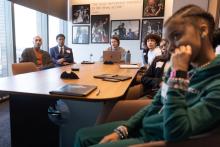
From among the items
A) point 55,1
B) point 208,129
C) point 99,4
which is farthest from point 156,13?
point 208,129

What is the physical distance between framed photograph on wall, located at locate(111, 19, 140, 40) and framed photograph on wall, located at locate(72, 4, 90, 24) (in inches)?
31.3

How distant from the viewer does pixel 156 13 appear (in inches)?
206

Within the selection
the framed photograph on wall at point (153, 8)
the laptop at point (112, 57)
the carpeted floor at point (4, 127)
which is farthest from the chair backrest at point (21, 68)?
the framed photograph on wall at point (153, 8)

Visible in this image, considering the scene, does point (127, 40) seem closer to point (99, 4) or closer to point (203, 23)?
point (99, 4)

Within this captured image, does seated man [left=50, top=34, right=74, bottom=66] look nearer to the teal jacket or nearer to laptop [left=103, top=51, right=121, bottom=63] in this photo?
laptop [left=103, top=51, right=121, bottom=63]

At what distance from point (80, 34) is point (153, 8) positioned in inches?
85.7

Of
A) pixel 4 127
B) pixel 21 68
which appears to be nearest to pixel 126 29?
pixel 21 68

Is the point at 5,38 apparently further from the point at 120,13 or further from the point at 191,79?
the point at 191,79

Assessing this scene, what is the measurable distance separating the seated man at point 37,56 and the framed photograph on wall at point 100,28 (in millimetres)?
1902

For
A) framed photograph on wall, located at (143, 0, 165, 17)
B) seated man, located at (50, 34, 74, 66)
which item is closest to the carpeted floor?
seated man, located at (50, 34, 74, 66)

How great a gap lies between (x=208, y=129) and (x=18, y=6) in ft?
13.9

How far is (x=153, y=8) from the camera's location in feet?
17.2

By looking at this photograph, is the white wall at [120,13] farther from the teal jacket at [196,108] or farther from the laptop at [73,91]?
the teal jacket at [196,108]

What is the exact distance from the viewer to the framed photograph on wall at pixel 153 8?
17.0 ft
